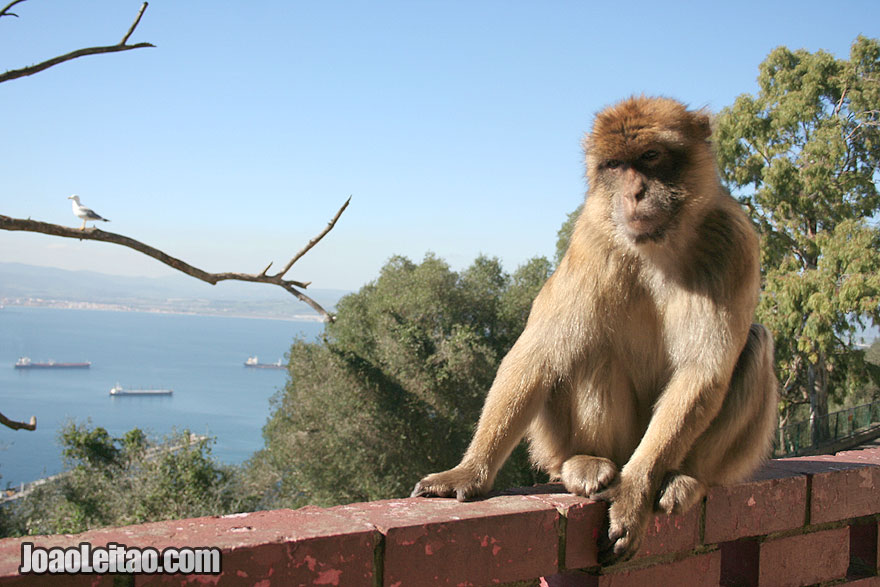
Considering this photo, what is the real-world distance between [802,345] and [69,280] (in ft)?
670

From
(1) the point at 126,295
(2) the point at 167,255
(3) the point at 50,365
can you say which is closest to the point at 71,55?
(2) the point at 167,255

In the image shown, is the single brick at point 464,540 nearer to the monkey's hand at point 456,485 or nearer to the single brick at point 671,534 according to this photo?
the monkey's hand at point 456,485

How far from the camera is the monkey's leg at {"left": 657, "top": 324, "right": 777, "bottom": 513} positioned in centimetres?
241

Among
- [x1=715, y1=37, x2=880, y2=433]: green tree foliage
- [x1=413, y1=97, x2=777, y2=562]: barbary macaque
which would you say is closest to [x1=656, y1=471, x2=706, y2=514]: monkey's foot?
[x1=413, y1=97, x2=777, y2=562]: barbary macaque

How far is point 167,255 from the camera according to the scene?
5.24m

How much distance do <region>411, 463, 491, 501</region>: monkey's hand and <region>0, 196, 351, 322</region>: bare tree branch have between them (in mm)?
2657

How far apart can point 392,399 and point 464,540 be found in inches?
754

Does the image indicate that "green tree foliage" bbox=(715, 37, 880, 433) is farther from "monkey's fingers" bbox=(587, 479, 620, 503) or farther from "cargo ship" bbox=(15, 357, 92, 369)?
"cargo ship" bbox=(15, 357, 92, 369)

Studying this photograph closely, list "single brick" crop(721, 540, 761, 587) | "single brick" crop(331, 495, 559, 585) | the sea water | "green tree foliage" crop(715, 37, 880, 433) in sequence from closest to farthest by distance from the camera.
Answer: "single brick" crop(331, 495, 559, 585) < "single brick" crop(721, 540, 761, 587) < "green tree foliage" crop(715, 37, 880, 433) < the sea water

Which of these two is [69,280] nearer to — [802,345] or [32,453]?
[32,453]

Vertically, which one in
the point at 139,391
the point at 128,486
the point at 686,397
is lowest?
the point at 139,391

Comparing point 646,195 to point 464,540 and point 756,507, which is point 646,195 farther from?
point 464,540

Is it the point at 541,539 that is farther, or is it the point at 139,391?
the point at 139,391

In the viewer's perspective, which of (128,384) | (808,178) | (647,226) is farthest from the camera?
(128,384)
